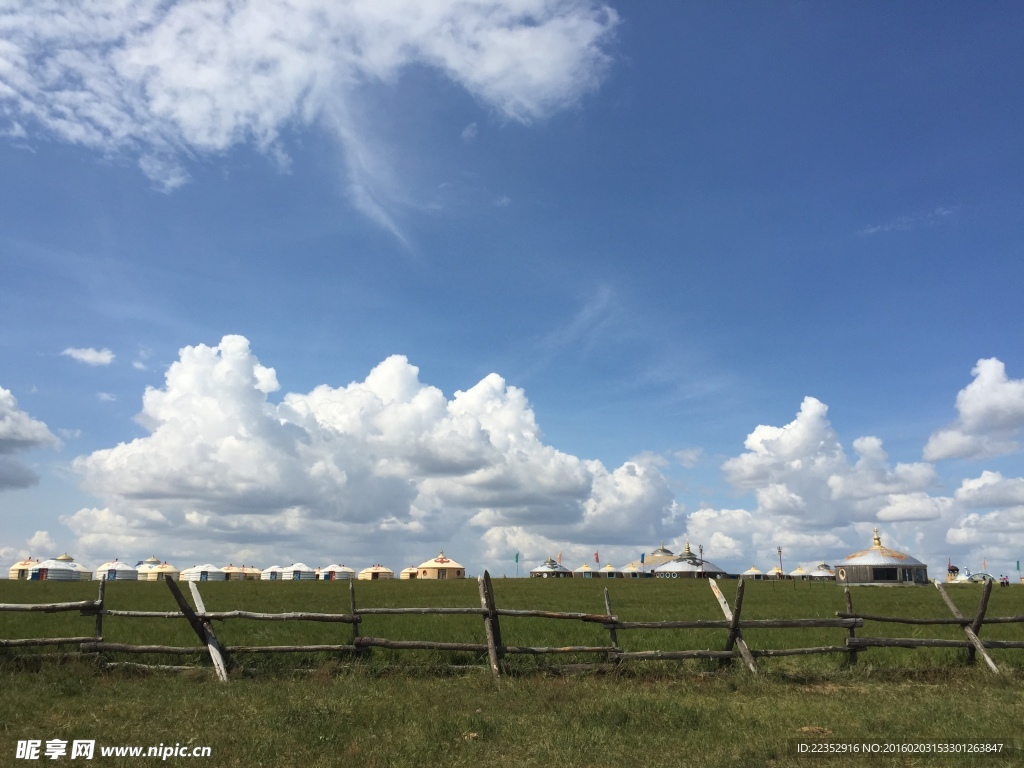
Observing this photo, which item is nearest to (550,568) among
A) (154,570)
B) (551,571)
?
(551,571)

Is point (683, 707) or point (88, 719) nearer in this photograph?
point (88, 719)

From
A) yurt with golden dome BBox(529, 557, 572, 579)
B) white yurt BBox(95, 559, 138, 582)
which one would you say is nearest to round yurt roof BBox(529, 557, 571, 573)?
yurt with golden dome BBox(529, 557, 572, 579)

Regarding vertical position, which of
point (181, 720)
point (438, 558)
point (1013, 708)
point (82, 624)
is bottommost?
point (1013, 708)

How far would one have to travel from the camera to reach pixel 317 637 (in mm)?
18500

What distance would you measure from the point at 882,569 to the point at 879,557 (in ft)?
5.24

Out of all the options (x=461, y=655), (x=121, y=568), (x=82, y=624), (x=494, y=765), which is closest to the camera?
(x=494, y=765)

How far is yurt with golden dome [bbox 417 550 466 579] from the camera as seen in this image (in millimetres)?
112688

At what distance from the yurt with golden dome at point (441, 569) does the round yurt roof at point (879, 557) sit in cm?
5573

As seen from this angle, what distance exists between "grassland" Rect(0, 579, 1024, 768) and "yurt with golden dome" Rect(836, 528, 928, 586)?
65.1m

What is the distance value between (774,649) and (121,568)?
106 m

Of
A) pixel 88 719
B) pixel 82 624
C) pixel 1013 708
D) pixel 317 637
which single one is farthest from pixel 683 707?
→ pixel 82 624

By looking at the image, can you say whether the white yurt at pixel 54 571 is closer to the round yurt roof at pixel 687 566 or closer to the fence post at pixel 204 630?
the round yurt roof at pixel 687 566

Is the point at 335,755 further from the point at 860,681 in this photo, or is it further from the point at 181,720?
the point at 860,681

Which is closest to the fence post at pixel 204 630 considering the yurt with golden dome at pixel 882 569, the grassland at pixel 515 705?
the grassland at pixel 515 705
